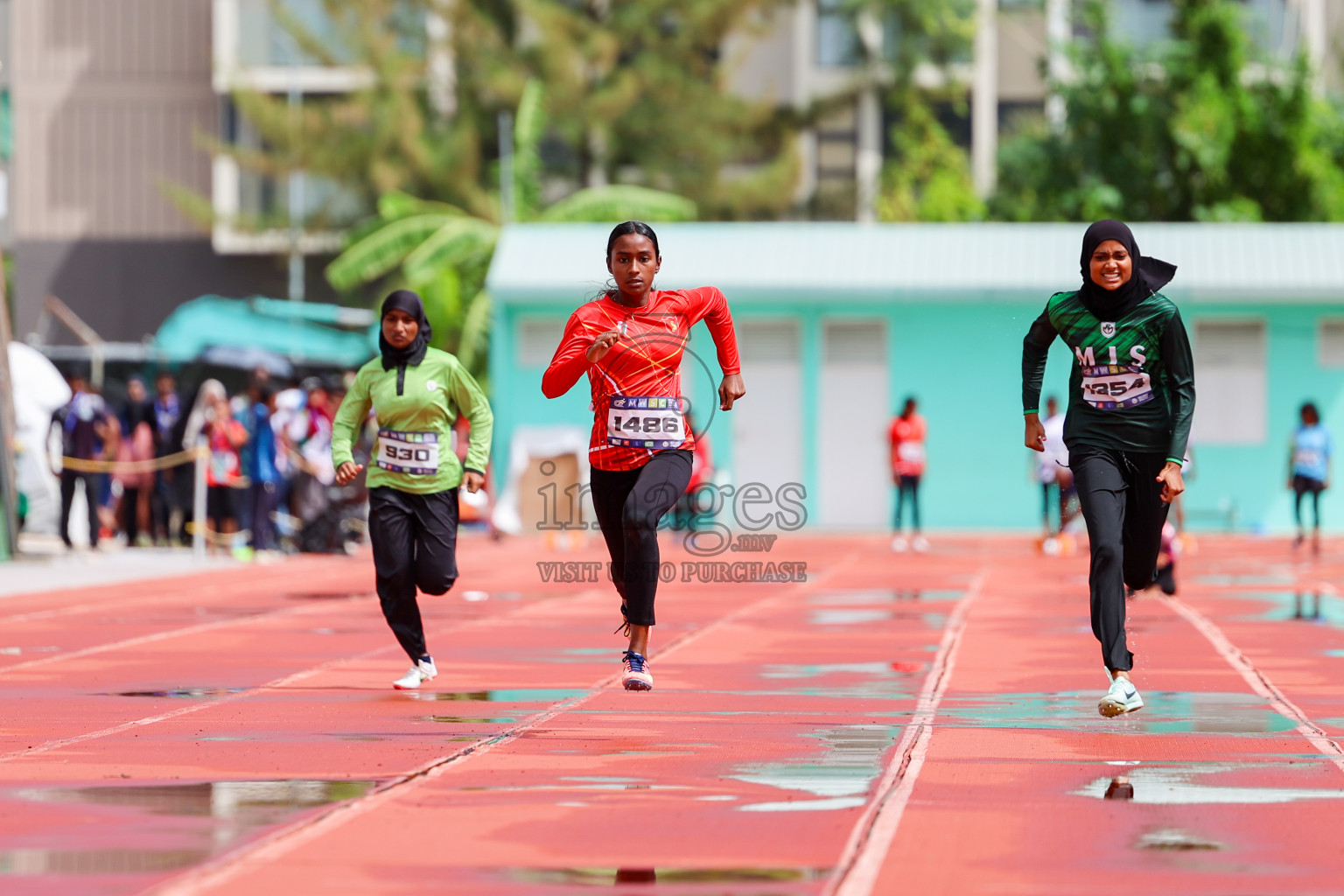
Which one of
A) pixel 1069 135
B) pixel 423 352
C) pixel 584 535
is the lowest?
pixel 584 535

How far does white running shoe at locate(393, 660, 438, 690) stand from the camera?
→ 996 cm

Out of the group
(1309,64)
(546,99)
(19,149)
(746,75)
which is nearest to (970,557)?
(1309,64)

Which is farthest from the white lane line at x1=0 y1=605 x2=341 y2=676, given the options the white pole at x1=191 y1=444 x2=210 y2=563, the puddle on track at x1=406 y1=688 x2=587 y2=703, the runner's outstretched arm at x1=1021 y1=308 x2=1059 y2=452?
the white pole at x1=191 y1=444 x2=210 y2=563

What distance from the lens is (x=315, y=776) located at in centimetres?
712

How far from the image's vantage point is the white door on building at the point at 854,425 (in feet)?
97.9

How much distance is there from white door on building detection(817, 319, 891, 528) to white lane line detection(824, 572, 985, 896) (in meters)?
19.3

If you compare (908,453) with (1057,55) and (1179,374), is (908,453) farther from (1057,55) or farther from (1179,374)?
(1057,55)

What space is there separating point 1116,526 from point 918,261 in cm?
2168

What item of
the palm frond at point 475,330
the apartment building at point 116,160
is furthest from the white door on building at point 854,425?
the apartment building at point 116,160

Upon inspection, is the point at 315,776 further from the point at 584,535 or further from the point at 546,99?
the point at 546,99

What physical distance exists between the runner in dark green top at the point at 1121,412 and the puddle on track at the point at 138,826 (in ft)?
10.6

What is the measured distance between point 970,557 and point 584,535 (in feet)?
19.8

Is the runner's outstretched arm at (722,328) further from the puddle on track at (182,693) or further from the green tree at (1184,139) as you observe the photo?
the green tree at (1184,139)

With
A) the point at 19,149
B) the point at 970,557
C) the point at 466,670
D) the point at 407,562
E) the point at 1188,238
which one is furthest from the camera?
the point at 19,149
